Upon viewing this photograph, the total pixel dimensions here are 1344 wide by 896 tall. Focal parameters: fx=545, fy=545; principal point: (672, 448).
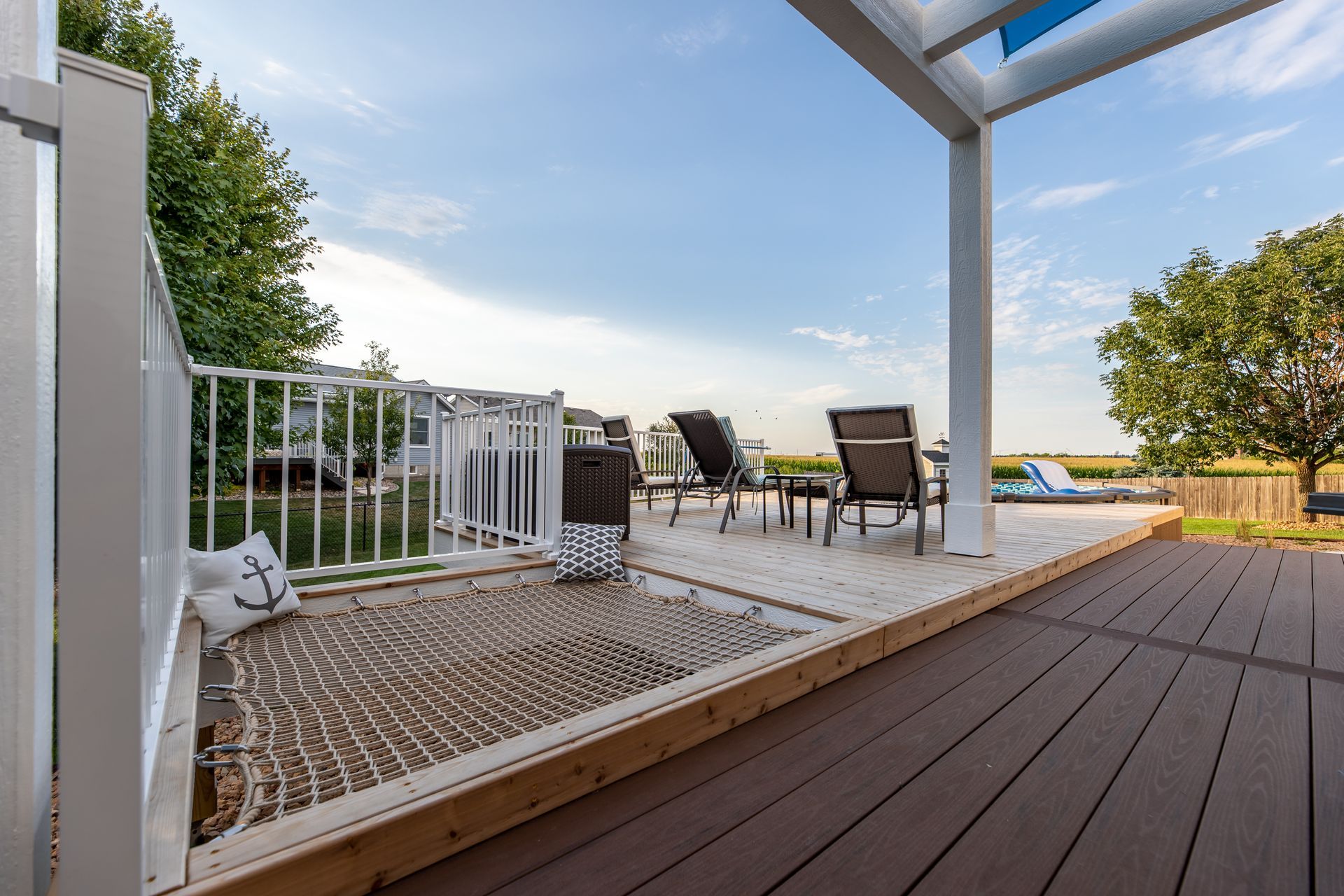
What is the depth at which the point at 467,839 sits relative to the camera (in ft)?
3.44

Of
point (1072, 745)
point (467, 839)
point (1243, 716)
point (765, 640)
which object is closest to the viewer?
point (467, 839)

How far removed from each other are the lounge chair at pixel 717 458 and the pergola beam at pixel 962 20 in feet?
9.89

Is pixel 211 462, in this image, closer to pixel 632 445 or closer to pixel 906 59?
pixel 632 445

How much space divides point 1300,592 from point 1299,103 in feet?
36.4

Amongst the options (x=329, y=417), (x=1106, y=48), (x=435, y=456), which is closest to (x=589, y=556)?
(x=435, y=456)

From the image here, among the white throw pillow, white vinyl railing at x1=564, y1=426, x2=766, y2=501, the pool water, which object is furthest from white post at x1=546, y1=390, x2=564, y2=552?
the pool water

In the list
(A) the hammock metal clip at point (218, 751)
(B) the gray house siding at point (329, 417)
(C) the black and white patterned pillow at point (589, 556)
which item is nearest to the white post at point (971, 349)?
(C) the black and white patterned pillow at point (589, 556)

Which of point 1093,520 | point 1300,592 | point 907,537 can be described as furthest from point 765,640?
point 1093,520

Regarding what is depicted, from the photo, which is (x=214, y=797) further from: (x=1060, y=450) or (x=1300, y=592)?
(x=1060, y=450)

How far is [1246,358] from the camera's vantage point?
10945mm

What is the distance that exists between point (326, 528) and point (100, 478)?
44.6 ft

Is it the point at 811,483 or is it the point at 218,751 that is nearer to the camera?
the point at 218,751

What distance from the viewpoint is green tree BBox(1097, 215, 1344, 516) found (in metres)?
10.1

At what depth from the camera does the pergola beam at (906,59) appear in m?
2.75
